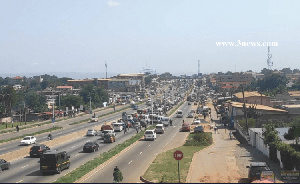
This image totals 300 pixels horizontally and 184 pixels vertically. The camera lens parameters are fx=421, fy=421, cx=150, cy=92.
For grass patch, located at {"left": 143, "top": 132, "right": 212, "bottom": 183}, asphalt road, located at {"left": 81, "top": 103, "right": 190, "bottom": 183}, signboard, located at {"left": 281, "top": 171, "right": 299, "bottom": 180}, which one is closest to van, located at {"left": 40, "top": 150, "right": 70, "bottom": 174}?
asphalt road, located at {"left": 81, "top": 103, "right": 190, "bottom": 183}

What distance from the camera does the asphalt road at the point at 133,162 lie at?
26.5 m

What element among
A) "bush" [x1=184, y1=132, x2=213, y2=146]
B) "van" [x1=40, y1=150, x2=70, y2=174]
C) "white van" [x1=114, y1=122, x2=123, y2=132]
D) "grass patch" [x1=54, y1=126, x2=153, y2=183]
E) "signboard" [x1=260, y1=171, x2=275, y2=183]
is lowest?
"white van" [x1=114, y1=122, x2=123, y2=132]

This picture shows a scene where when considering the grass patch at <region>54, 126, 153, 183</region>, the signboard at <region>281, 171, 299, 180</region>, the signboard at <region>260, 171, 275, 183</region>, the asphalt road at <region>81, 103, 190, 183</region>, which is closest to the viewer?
the signboard at <region>260, 171, 275, 183</region>

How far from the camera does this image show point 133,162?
33.6 m

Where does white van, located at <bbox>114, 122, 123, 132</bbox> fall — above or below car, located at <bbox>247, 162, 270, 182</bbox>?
below

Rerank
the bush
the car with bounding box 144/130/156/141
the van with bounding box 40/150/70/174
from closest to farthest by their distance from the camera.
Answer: the van with bounding box 40/150/70/174
the bush
the car with bounding box 144/130/156/141

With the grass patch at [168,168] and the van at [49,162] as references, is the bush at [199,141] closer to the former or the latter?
the grass patch at [168,168]

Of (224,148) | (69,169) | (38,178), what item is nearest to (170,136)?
(224,148)

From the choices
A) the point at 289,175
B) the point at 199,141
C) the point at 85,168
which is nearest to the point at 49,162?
the point at 85,168

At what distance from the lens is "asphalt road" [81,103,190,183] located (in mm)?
26450

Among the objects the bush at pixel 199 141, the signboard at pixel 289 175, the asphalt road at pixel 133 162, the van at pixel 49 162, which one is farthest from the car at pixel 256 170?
the bush at pixel 199 141

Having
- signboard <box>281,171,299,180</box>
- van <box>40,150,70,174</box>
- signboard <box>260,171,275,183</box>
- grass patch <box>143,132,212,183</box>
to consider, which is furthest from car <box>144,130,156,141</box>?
signboard <box>260,171,275,183</box>

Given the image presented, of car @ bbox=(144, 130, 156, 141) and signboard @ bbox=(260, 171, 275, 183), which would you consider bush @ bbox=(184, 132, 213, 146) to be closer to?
car @ bbox=(144, 130, 156, 141)

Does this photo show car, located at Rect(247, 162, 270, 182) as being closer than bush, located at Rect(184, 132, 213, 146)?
Yes
